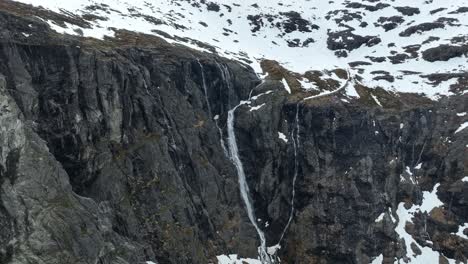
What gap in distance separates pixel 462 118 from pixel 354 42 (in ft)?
131

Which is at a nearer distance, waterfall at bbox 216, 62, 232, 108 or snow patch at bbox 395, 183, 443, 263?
snow patch at bbox 395, 183, 443, 263

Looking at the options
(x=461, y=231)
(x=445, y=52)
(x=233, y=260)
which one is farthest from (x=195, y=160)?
(x=445, y=52)

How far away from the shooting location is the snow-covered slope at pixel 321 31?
7806 centimetres

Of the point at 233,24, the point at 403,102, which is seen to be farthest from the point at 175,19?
the point at 403,102

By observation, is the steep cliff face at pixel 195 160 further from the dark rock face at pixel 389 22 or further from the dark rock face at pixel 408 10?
the dark rock face at pixel 408 10

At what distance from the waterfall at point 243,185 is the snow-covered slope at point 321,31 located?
15834 mm

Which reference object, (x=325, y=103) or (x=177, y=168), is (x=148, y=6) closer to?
(x=325, y=103)

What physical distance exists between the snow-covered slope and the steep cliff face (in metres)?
9.56

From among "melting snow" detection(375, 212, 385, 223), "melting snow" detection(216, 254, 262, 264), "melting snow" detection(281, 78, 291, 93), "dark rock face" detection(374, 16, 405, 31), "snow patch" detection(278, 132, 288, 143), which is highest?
"dark rock face" detection(374, 16, 405, 31)

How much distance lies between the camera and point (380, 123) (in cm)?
6662

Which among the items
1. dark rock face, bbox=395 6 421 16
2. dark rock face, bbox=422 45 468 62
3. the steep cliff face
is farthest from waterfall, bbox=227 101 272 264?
dark rock face, bbox=395 6 421 16

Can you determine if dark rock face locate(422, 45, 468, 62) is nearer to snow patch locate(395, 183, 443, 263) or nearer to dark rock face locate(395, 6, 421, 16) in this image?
dark rock face locate(395, 6, 421, 16)

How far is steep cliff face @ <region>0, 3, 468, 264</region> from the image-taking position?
3203 centimetres

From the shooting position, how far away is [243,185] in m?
59.1
